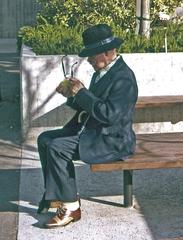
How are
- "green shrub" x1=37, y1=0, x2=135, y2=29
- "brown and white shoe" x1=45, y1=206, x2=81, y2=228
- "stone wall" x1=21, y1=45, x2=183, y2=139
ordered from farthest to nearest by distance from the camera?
"green shrub" x1=37, y1=0, x2=135, y2=29
"stone wall" x1=21, y1=45, x2=183, y2=139
"brown and white shoe" x1=45, y1=206, x2=81, y2=228

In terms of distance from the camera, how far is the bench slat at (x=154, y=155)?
475cm

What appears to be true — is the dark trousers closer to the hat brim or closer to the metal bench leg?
the metal bench leg

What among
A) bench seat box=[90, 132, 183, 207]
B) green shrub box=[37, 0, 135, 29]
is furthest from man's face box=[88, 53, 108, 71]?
green shrub box=[37, 0, 135, 29]

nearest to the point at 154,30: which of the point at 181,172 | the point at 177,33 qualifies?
the point at 177,33

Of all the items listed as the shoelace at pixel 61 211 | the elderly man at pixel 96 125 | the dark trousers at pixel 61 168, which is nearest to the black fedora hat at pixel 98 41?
the elderly man at pixel 96 125

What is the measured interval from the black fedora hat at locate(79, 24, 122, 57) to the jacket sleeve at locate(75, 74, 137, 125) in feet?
0.77

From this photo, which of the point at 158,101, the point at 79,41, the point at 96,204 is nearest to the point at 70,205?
the point at 96,204

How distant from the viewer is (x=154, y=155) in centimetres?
495

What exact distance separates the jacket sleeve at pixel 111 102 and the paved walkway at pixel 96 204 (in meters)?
0.84

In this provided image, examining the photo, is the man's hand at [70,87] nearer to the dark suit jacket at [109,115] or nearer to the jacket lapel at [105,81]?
the dark suit jacket at [109,115]

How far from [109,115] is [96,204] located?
3.44ft

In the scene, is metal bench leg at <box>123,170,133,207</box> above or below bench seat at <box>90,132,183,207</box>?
below

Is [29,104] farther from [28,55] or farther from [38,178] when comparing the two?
[38,178]

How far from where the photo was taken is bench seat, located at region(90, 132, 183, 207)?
4754mm
